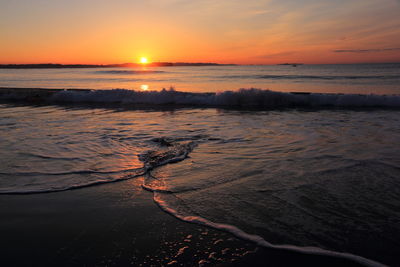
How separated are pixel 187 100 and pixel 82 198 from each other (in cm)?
1142

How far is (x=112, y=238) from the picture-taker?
8.53 ft

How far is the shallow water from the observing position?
9.11ft

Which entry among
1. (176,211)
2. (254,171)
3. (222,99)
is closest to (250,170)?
(254,171)

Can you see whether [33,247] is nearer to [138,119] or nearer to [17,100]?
[138,119]

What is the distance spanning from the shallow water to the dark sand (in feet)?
0.83

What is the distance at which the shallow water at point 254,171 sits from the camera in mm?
2775

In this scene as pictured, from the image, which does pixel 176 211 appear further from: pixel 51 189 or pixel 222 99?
pixel 222 99

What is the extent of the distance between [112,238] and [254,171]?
7.46ft

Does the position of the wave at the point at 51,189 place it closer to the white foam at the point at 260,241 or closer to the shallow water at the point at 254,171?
the shallow water at the point at 254,171

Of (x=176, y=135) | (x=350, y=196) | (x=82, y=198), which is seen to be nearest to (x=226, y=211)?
(x=350, y=196)

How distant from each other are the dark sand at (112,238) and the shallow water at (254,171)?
25cm

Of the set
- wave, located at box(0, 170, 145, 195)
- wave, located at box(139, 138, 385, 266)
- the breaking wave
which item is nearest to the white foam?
wave, located at box(139, 138, 385, 266)

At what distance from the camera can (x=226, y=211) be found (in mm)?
3070

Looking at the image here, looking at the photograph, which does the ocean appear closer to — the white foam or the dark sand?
the white foam
